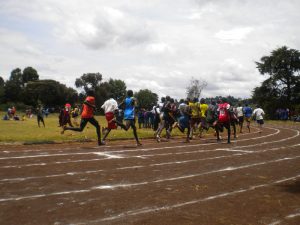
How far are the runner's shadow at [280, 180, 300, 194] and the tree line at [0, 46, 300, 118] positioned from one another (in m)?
8.72

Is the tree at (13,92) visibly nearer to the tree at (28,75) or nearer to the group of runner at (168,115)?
the tree at (28,75)

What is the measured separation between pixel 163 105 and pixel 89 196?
10940mm

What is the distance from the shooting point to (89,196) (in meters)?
6.12

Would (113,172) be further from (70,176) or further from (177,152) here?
(177,152)

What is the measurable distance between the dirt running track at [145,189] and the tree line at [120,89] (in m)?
5.93

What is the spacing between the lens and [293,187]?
24.1 ft

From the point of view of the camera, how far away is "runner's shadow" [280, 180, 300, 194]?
7029mm

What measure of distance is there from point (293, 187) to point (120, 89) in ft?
375

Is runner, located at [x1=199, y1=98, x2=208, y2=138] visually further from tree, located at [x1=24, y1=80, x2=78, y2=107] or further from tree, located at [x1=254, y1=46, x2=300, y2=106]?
tree, located at [x1=24, y1=80, x2=78, y2=107]

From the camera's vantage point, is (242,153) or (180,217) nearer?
(180,217)

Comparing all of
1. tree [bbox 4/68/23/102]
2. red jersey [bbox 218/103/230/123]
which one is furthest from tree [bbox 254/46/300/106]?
tree [bbox 4/68/23/102]

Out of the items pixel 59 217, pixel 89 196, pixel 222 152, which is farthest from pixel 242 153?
pixel 59 217

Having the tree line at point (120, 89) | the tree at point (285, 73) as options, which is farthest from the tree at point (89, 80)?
the tree at point (285, 73)

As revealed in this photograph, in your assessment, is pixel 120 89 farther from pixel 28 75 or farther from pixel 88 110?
pixel 88 110
